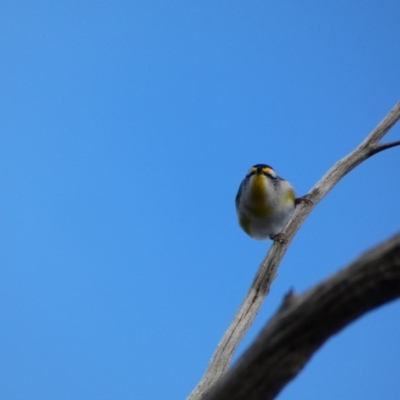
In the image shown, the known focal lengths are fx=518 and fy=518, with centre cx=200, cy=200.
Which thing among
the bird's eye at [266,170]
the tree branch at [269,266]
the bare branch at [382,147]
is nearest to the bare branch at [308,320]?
the tree branch at [269,266]

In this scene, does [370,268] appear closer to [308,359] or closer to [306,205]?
[308,359]

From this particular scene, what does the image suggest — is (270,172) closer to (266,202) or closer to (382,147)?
(266,202)

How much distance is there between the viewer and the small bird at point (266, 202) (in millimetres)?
3479

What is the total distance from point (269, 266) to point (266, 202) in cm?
74

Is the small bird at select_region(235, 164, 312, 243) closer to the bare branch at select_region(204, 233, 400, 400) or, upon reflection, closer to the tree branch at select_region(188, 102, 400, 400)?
the tree branch at select_region(188, 102, 400, 400)

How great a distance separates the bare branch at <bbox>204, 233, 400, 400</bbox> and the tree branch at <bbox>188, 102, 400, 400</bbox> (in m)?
1.14

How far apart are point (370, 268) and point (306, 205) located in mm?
2098

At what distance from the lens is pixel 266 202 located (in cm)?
347

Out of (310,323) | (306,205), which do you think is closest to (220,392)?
(310,323)

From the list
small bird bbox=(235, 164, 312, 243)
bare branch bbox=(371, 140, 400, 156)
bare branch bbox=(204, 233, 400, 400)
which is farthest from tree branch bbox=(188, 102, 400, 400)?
bare branch bbox=(204, 233, 400, 400)

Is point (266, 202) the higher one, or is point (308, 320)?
point (266, 202)

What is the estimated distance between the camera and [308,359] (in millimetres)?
1077

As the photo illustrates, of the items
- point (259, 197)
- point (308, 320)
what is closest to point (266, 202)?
point (259, 197)

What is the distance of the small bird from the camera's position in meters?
3.48
